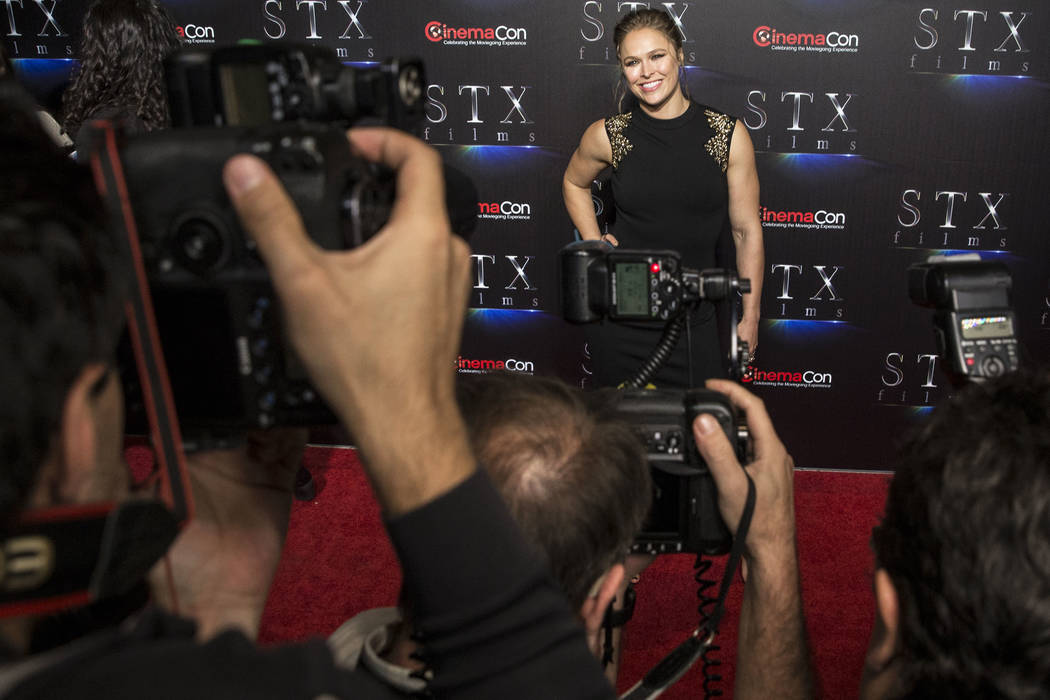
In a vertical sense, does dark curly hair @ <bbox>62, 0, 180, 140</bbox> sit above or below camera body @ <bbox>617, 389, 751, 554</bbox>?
above

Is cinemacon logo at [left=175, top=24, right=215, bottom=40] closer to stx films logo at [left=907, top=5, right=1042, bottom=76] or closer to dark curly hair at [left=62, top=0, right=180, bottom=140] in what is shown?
dark curly hair at [left=62, top=0, right=180, bottom=140]

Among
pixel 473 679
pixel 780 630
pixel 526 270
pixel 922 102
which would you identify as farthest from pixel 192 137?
pixel 922 102

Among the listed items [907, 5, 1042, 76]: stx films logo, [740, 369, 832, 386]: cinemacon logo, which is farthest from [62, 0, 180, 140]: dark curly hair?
[907, 5, 1042, 76]: stx films logo

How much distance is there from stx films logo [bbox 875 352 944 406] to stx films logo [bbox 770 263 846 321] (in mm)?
292

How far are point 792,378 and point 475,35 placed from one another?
1914 millimetres

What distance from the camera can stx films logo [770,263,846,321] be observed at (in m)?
3.37

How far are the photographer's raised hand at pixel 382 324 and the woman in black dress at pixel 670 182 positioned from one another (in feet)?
6.80

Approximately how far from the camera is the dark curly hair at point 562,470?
930 millimetres

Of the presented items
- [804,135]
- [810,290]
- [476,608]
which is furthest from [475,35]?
[476,608]

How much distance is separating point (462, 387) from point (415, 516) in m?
0.40

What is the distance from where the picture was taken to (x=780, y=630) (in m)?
1.23

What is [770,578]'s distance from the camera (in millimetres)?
1235

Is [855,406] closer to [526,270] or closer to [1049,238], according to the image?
[1049,238]

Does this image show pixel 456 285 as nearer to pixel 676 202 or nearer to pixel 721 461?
pixel 721 461
